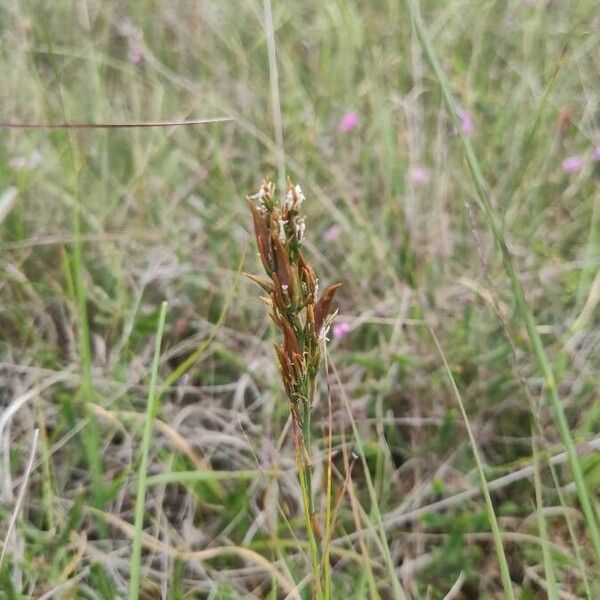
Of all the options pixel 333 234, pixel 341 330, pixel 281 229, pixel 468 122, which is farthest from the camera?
pixel 468 122

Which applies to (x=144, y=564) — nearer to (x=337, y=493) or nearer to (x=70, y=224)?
(x=337, y=493)

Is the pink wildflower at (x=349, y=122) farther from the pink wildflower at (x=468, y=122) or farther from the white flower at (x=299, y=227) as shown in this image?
the white flower at (x=299, y=227)

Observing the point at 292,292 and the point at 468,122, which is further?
the point at 468,122

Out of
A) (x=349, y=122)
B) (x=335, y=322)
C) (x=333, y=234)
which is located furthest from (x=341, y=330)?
(x=349, y=122)

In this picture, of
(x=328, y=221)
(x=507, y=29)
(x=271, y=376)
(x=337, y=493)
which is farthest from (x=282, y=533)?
(x=507, y=29)

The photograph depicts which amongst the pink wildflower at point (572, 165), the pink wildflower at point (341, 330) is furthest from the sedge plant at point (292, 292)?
the pink wildflower at point (572, 165)

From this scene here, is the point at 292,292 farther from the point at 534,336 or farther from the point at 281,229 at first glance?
the point at 534,336

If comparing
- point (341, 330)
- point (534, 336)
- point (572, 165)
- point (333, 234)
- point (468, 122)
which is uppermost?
point (468, 122)

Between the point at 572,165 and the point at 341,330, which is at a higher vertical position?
the point at 572,165
